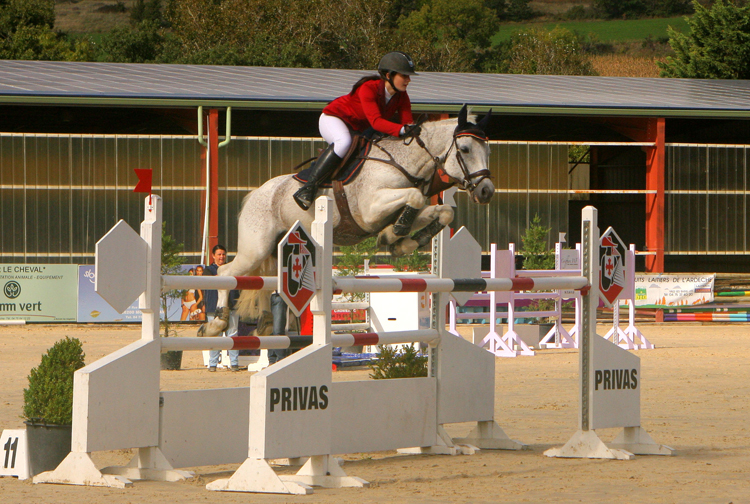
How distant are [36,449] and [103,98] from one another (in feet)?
43.4

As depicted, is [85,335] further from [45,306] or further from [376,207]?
[376,207]

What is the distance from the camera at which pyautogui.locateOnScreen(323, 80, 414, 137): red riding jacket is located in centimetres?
546

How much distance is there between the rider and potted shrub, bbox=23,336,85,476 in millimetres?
1644

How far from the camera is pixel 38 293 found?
54.0 ft

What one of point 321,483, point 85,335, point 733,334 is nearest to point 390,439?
point 321,483

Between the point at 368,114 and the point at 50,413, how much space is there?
2292 millimetres

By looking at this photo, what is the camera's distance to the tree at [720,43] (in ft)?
104

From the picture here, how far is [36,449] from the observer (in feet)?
15.7

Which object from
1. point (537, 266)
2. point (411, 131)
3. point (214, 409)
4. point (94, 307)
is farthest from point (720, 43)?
point (214, 409)

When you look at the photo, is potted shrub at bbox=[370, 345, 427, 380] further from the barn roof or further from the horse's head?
the barn roof

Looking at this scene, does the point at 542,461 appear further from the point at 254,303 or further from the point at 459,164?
the point at 254,303

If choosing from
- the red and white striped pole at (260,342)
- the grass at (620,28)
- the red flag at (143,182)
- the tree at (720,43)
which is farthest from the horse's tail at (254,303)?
the grass at (620,28)

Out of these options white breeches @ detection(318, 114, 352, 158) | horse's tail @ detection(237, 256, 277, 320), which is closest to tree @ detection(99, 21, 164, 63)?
horse's tail @ detection(237, 256, 277, 320)

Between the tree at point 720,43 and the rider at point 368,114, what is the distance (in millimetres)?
28136
